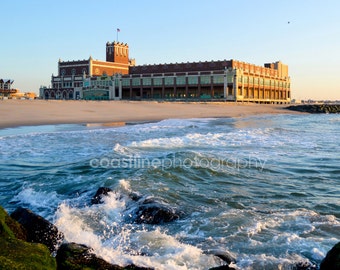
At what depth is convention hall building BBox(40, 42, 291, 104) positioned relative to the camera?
305 ft

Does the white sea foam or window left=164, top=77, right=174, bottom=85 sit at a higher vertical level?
window left=164, top=77, right=174, bottom=85

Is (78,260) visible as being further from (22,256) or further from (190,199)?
(190,199)

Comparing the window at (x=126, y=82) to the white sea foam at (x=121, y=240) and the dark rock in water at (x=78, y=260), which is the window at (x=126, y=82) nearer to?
the white sea foam at (x=121, y=240)

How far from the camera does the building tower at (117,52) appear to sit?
132000 mm

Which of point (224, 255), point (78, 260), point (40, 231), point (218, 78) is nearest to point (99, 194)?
point (40, 231)

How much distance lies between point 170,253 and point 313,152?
12.4 meters

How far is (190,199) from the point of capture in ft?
28.2

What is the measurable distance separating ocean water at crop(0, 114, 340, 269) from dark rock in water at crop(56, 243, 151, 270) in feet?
1.82

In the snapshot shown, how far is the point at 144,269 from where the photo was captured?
15.0 ft

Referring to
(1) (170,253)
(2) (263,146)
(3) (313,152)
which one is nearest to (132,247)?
(1) (170,253)

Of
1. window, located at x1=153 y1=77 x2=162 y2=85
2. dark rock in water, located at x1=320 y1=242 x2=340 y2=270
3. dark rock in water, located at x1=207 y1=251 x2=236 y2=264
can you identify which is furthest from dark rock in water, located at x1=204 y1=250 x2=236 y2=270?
window, located at x1=153 y1=77 x2=162 y2=85

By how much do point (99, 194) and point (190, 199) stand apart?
2.08 m

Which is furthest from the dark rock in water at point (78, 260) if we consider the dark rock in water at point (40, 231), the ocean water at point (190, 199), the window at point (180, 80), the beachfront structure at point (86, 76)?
the beachfront structure at point (86, 76)

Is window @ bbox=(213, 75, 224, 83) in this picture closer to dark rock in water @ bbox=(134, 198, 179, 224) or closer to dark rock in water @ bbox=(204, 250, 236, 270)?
dark rock in water @ bbox=(134, 198, 179, 224)
